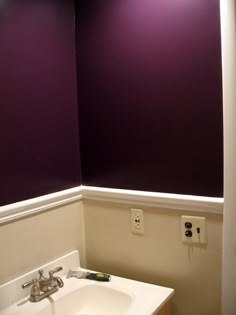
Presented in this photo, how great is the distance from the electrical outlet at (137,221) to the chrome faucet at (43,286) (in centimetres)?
40

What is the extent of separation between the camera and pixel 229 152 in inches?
53.6

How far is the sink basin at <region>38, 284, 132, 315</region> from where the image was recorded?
4.92ft

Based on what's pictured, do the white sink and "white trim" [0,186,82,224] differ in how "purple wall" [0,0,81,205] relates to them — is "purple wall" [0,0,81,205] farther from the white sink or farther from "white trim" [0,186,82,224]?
the white sink

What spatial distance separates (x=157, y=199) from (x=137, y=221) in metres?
0.16

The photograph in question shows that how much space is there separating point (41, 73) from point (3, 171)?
19.0 inches

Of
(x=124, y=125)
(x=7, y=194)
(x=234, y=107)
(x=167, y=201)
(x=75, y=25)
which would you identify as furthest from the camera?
(x=75, y=25)

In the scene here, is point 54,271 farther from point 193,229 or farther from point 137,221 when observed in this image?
point 193,229

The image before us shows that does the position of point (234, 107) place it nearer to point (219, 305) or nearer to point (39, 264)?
point (219, 305)

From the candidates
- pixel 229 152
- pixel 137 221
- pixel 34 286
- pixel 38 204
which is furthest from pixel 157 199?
pixel 34 286

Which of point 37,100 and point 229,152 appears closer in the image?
point 229,152

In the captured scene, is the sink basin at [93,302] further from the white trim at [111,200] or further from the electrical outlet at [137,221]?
the white trim at [111,200]

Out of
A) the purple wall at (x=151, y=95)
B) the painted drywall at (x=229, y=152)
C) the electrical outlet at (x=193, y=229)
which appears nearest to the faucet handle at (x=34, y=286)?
the purple wall at (x=151, y=95)

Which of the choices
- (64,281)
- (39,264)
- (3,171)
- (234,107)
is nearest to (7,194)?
(3,171)

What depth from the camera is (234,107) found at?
135 cm
